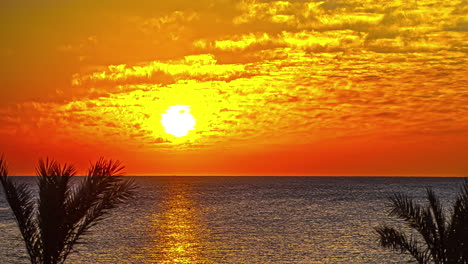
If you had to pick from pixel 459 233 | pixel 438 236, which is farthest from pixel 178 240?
pixel 459 233

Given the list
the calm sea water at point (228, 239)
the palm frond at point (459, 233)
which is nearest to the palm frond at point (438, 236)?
the palm frond at point (459, 233)

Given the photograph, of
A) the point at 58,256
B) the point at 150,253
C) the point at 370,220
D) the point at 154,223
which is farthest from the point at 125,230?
the point at 58,256

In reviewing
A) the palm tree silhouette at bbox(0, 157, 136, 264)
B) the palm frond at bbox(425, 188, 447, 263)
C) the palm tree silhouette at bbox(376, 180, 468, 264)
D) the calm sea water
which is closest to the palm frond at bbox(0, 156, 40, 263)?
the palm tree silhouette at bbox(0, 157, 136, 264)

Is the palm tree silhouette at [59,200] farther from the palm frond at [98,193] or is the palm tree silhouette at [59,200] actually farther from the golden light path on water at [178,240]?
the golden light path on water at [178,240]

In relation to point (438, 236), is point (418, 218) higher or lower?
higher

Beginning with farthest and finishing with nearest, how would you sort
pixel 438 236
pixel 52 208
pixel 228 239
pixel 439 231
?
pixel 228 239
pixel 438 236
pixel 439 231
pixel 52 208

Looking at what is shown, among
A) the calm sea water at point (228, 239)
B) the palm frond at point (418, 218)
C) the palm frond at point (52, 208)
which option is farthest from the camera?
the calm sea water at point (228, 239)

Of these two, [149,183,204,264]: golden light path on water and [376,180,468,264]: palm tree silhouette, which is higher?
[376,180,468,264]: palm tree silhouette

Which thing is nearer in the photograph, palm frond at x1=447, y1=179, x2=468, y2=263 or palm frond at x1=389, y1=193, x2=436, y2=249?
palm frond at x1=447, y1=179, x2=468, y2=263

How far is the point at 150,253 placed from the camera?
48.2 meters

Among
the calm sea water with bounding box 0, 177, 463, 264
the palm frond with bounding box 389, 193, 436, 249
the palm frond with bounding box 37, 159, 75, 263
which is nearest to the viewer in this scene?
the palm frond with bounding box 37, 159, 75, 263

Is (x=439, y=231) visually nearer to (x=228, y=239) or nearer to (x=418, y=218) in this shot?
(x=418, y=218)

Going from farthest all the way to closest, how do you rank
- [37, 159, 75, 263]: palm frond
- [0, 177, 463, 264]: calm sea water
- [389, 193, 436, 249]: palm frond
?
[0, 177, 463, 264]: calm sea water → [389, 193, 436, 249]: palm frond → [37, 159, 75, 263]: palm frond

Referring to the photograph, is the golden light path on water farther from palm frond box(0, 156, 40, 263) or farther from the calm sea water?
palm frond box(0, 156, 40, 263)
